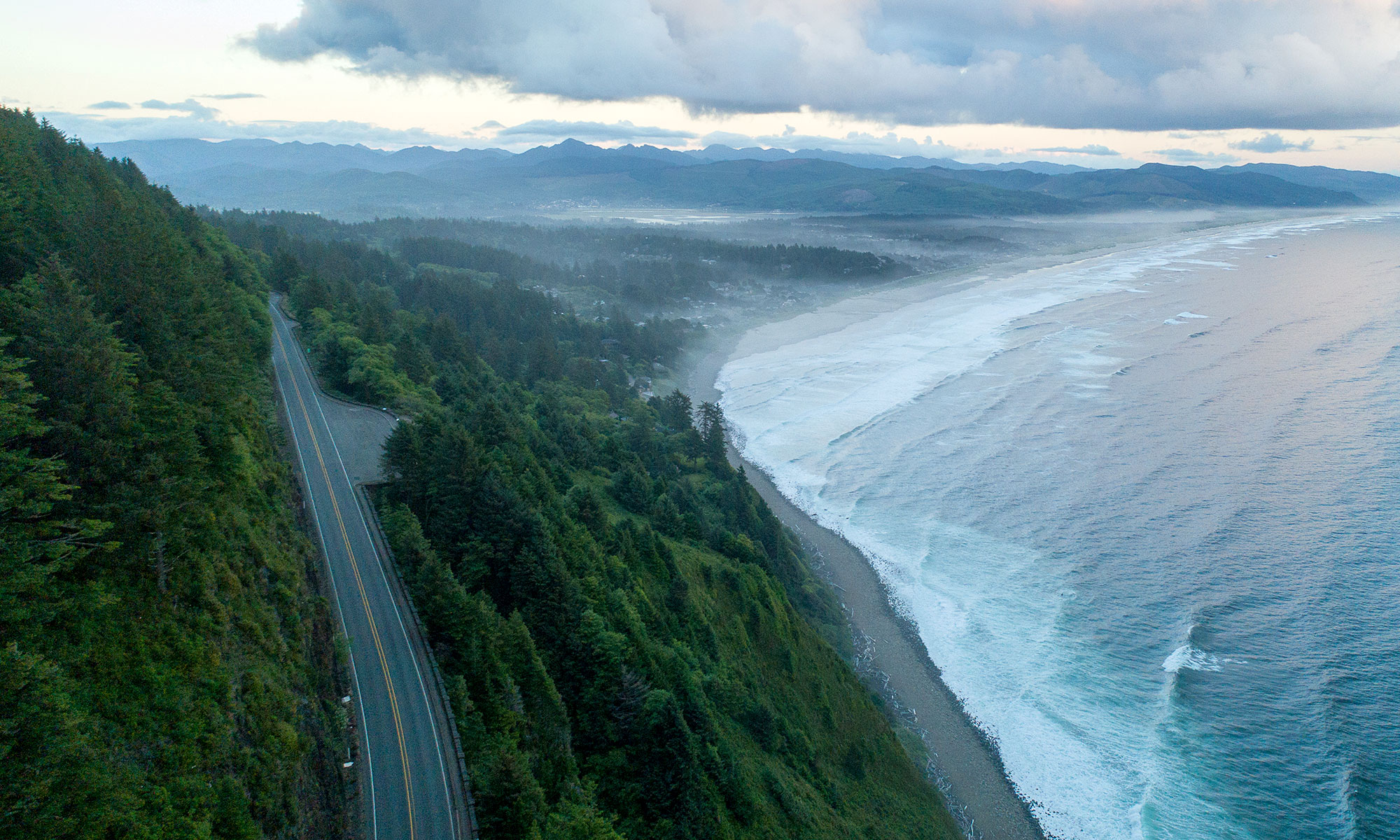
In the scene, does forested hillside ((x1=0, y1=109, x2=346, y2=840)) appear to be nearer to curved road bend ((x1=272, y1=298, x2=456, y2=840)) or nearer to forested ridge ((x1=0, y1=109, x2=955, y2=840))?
forested ridge ((x1=0, y1=109, x2=955, y2=840))

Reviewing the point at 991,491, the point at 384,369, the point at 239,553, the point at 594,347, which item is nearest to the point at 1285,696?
the point at 991,491

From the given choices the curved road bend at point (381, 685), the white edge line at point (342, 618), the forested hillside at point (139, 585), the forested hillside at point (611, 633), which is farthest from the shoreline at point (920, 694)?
the forested hillside at point (139, 585)

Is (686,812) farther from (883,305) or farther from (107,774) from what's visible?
(883,305)

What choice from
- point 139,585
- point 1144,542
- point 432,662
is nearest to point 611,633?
point 432,662

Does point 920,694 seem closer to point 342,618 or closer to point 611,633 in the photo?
point 611,633

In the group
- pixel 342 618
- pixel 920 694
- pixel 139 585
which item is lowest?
pixel 920 694

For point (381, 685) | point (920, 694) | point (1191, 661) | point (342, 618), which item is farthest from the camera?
point (920, 694)

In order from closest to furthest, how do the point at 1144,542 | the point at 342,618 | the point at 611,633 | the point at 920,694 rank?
the point at 342,618
the point at 611,633
the point at 920,694
the point at 1144,542

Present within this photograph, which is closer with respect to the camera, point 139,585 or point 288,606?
point 139,585
